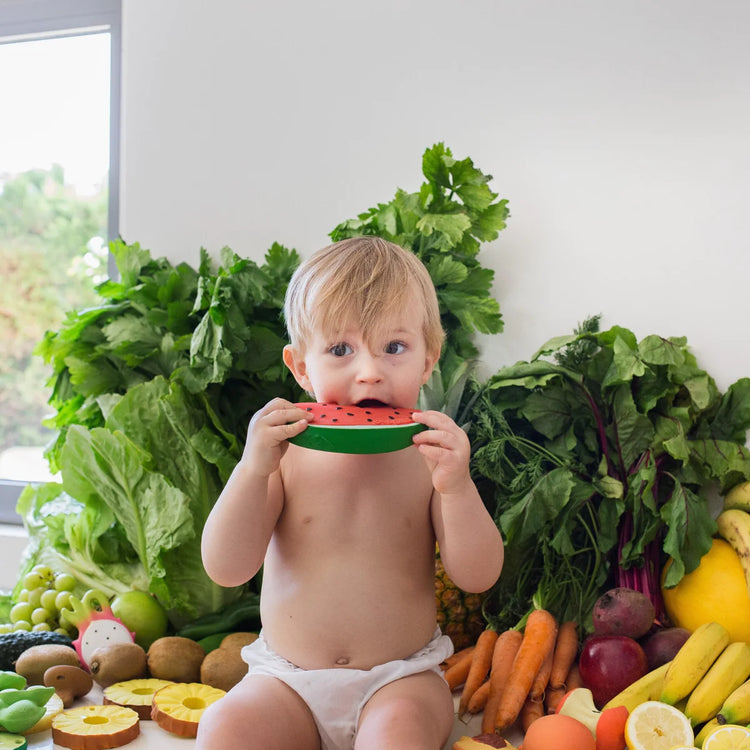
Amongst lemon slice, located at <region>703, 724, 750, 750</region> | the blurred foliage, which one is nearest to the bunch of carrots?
lemon slice, located at <region>703, 724, 750, 750</region>

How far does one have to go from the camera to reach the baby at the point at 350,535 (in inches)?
48.6

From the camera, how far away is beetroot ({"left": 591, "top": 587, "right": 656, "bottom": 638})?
161cm

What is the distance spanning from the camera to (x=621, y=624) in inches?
63.3

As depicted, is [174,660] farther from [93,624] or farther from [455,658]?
[455,658]

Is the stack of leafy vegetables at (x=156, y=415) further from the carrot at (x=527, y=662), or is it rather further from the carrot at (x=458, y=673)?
the carrot at (x=527, y=662)

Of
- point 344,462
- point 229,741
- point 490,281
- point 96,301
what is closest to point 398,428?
point 344,462

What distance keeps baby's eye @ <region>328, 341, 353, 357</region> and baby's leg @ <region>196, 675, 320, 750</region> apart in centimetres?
55

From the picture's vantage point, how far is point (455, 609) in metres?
1.89

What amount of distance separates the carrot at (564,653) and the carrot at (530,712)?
67 millimetres

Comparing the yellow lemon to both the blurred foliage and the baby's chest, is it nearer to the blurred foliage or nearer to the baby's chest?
the baby's chest

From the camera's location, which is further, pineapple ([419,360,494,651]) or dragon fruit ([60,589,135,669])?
pineapple ([419,360,494,651])

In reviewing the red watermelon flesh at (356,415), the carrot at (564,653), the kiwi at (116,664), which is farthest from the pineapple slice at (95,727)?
the carrot at (564,653)

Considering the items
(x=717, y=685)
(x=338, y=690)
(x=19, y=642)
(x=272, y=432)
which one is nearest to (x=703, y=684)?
(x=717, y=685)

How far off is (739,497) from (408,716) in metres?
1.04
